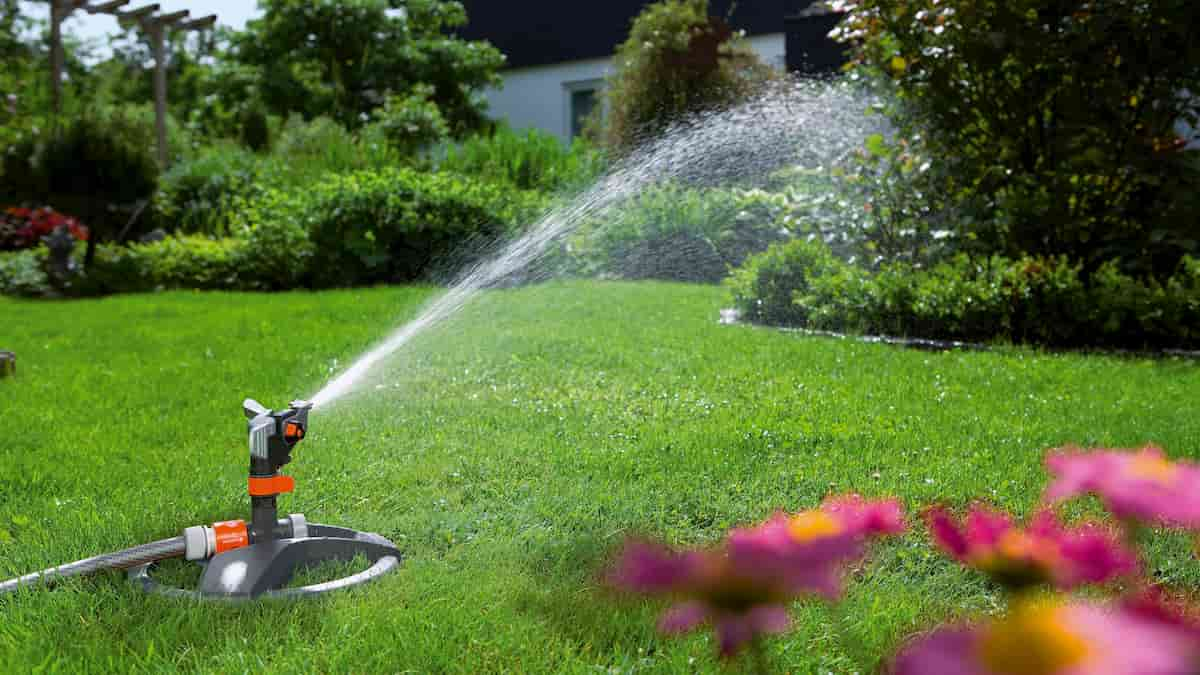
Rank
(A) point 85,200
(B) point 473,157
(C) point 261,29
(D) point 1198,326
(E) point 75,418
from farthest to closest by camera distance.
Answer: (C) point 261,29 < (B) point 473,157 < (A) point 85,200 < (D) point 1198,326 < (E) point 75,418

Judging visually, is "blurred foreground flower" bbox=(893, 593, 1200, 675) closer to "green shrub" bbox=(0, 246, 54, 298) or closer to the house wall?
"green shrub" bbox=(0, 246, 54, 298)

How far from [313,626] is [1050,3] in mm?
5939

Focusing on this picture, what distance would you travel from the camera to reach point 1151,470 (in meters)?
0.71

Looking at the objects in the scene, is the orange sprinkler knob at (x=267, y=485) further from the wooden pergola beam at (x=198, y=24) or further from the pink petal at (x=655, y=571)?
the wooden pergola beam at (x=198, y=24)

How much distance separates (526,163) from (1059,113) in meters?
6.90

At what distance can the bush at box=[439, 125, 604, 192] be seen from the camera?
1170 centimetres

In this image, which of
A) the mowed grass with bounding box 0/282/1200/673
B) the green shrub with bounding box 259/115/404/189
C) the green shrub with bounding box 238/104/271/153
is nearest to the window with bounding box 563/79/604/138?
the green shrub with bounding box 238/104/271/153

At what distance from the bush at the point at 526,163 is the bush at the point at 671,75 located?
2.57 feet

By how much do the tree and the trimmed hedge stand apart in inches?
513

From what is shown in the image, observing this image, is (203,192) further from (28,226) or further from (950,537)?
(950,537)

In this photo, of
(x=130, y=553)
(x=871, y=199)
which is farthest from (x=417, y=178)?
(x=130, y=553)

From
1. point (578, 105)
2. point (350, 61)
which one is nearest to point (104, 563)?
point (350, 61)

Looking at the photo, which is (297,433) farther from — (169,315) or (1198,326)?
(169,315)

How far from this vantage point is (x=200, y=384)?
4.75 meters
